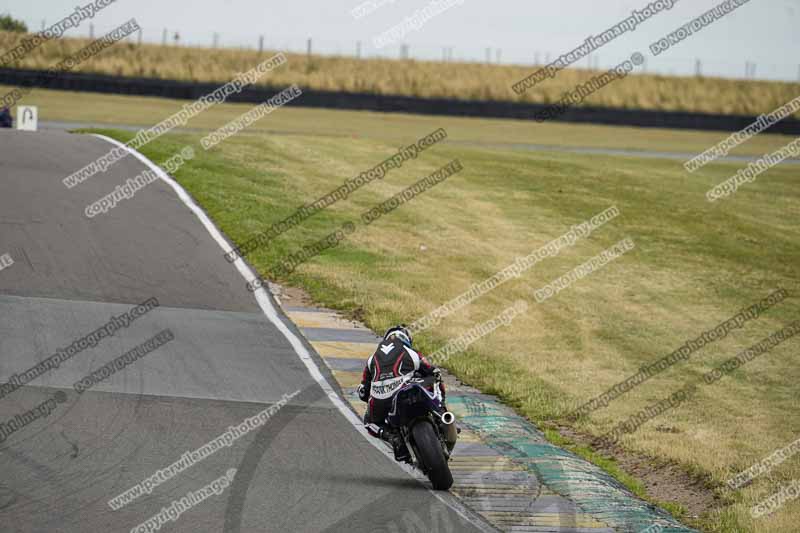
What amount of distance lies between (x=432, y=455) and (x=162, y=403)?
11.5 ft

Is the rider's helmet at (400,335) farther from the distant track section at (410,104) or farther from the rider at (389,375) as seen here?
the distant track section at (410,104)

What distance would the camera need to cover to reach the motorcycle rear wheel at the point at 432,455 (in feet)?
32.6

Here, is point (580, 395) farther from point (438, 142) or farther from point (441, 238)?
point (438, 142)

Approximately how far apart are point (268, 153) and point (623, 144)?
63.1ft

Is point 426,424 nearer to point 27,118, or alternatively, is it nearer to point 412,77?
point 27,118

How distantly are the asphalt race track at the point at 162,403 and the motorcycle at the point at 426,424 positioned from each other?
261mm

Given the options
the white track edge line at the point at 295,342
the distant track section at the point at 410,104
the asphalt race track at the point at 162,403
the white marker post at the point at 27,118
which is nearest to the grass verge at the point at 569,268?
the white track edge line at the point at 295,342

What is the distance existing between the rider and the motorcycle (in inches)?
2.6

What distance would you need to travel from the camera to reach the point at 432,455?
32.6 feet

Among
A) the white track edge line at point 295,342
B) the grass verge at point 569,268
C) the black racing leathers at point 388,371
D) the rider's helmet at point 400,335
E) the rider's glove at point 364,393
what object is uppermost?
the rider's helmet at point 400,335

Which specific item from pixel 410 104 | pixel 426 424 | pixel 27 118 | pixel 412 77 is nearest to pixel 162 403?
pixel 426 424

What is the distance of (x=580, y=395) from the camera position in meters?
15.0

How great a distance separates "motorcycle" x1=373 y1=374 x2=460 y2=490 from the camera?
9.96 meters

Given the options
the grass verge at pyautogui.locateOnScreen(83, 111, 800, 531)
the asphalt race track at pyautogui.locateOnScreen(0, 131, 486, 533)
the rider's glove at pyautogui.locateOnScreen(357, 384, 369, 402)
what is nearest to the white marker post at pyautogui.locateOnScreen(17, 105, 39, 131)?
the grass verge at pyautogui.locateOnScreen(83, 111, 800, 531)
